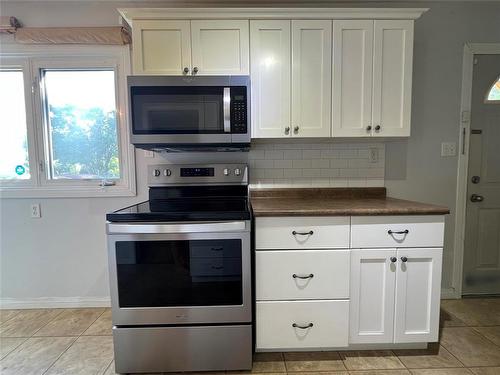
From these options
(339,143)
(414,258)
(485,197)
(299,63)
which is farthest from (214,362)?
(485,197)

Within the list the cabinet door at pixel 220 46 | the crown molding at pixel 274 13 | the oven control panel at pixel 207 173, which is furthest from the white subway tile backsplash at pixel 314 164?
the crown molding at pixel 274 13

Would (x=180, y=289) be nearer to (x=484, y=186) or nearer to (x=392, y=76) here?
(x=392, y=76)

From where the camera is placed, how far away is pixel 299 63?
1.76 meters

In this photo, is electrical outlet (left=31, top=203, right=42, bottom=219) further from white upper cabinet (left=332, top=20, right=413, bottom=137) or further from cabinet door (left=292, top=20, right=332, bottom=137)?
white upper cabinet (left=332, top=20, right=413, bottom=137)

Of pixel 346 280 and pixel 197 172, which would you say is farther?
pixel 197 172

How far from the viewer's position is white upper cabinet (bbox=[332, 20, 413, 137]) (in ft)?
5.74

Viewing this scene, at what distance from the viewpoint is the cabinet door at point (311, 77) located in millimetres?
1742

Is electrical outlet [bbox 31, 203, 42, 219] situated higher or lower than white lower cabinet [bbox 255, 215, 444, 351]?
higher

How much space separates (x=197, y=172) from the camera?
2.06 m

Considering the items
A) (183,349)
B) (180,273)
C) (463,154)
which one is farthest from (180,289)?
(463,154)

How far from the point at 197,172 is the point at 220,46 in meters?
0.86

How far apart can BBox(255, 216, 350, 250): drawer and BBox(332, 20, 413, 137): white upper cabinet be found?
62 centimetres

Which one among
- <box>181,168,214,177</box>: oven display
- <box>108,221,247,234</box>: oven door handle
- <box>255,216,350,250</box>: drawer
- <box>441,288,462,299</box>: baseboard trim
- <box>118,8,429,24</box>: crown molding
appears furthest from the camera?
<box>441,288,462,299</box>: baseboard trim

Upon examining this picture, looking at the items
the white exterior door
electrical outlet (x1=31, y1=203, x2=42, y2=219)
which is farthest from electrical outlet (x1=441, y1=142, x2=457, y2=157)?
electrical outlet (x1=31, y1=203, x2=42, y2=219)
